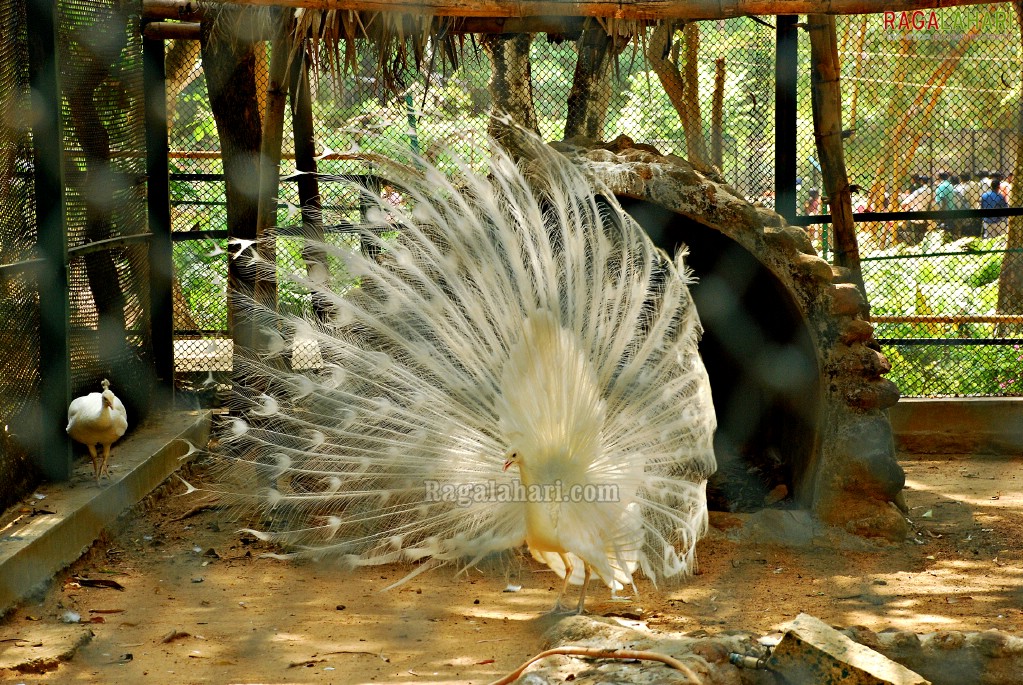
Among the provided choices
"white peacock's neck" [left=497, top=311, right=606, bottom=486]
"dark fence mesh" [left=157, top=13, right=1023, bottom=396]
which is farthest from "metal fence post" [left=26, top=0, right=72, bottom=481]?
"white peacock's neck" [left=497, top=311, right=606, bottom=486]

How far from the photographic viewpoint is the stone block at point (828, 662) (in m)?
3.49

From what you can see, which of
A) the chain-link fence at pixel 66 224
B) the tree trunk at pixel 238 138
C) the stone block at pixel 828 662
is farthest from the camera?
the tree trunk at pixel 238 138

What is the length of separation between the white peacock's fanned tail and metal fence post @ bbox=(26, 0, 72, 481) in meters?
1.15

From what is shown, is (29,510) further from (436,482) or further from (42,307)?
(436,482)

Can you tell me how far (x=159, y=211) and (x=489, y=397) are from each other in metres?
4.08

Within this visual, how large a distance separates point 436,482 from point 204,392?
3.96 meters

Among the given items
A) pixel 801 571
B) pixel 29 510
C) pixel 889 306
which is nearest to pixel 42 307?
pixel 29 510

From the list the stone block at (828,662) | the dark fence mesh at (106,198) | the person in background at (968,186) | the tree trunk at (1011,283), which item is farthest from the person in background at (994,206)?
the dark fence mesh at (106,198)

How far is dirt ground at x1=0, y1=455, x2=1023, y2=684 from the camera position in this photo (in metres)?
4.30

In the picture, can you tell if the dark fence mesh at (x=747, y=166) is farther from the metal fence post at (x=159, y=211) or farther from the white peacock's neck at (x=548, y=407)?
the white peacock's neck at (x=548, y=407)

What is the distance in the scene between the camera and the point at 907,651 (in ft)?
13.0

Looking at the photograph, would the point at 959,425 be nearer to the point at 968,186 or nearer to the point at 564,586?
the point at 968,186

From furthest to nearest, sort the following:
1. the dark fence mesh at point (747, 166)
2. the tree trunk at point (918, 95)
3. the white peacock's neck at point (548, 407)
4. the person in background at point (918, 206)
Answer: the tree trunk at point (918, 95) → the person in background at point (918, 206) → the dark fence mesh at point (747, 166) → the white peacock's neck at point (548, 407)

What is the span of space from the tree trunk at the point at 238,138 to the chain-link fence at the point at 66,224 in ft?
2.29
